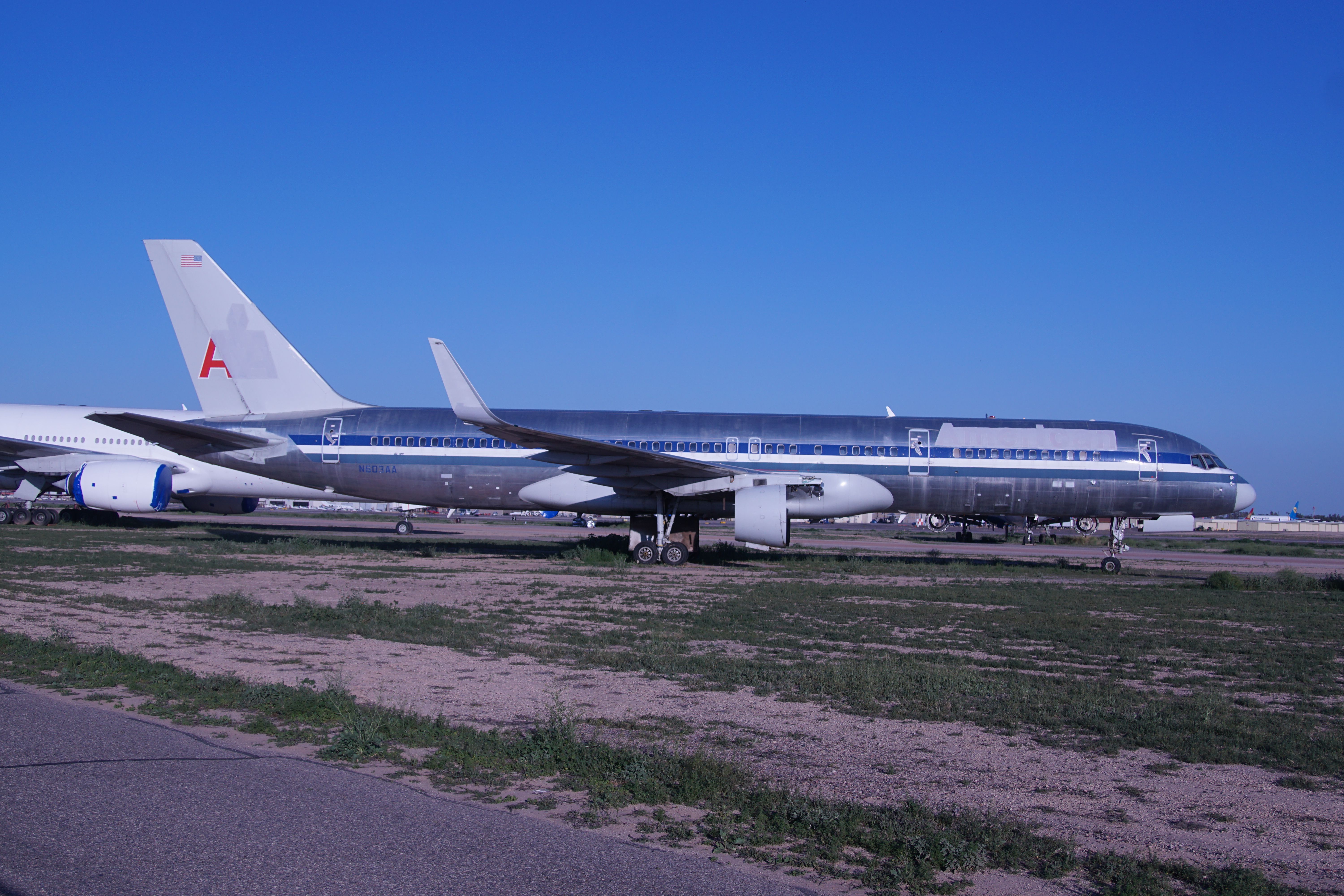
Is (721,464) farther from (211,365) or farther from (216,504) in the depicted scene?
(216,504)

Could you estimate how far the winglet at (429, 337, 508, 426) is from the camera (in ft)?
66.1

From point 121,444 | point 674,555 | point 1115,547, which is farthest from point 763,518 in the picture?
point 121,444

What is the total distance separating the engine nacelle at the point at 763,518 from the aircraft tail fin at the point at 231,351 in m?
11.2

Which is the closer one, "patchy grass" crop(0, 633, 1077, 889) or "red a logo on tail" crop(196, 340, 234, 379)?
"patchy grass" crop(0, 633, 1077, 889)

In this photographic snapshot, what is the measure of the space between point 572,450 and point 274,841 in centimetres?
1754

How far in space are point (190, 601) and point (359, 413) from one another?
38.4 feet

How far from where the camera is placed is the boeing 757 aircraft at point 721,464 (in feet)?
77.1

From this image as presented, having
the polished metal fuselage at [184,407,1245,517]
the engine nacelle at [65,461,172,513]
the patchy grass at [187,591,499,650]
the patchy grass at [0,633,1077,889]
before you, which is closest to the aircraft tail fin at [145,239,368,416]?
the polished metal fuselage at [184,407,1245,517]

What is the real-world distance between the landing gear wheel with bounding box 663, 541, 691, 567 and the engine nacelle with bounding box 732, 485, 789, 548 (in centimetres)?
181

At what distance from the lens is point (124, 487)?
2905 centimetres

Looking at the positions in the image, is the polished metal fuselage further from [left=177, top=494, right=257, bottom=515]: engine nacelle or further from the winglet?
[left=177, top=494, right=257, bottom=515]: engine nacelle

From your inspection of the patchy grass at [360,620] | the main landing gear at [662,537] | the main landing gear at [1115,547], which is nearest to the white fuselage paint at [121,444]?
the main landing gear at [662,537]

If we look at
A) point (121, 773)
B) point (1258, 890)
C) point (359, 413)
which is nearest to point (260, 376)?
point (359, 413)

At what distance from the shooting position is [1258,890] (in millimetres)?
4312
